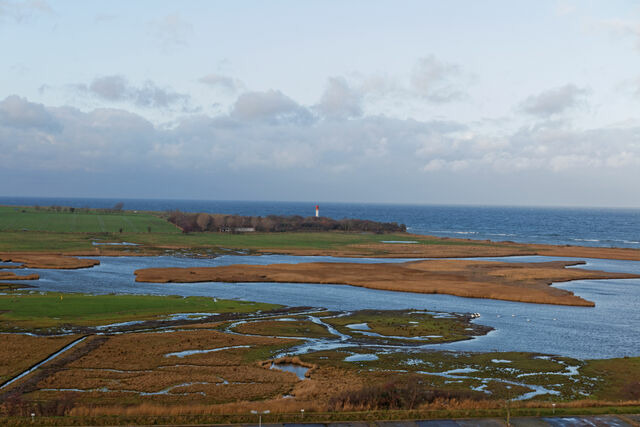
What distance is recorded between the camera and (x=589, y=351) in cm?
4981

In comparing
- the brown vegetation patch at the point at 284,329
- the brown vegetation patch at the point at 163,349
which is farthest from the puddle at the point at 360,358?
the brown vegetation patch at the point at 284,329

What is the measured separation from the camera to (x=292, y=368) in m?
43.2

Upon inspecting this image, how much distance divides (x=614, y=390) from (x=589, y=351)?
481 inches

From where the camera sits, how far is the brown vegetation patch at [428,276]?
8119 cm

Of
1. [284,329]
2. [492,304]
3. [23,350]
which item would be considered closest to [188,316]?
[284,329]

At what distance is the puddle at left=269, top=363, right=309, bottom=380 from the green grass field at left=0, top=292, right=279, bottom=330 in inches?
851

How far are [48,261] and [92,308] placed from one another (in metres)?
48.8

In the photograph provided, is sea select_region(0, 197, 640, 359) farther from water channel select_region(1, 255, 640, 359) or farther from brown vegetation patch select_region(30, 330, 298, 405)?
brown vegetation patch select_region(30, 330, 298, 405)

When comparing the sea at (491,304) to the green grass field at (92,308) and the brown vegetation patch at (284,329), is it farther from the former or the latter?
the brown vegetation patch at (284,329)

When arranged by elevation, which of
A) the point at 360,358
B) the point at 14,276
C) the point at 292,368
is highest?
the point at 14,276

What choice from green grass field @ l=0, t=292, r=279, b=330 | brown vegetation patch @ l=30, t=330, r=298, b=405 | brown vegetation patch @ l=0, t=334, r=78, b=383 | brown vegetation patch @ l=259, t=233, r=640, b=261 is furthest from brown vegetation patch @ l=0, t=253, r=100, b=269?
brown vegetation patch @ l=30, t=330, r=298, b=405

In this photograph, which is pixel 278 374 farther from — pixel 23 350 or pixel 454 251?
pixel 454 251

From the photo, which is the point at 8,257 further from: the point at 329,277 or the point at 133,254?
the point at 329,277

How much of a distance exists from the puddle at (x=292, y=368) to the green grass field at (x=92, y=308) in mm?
21619
